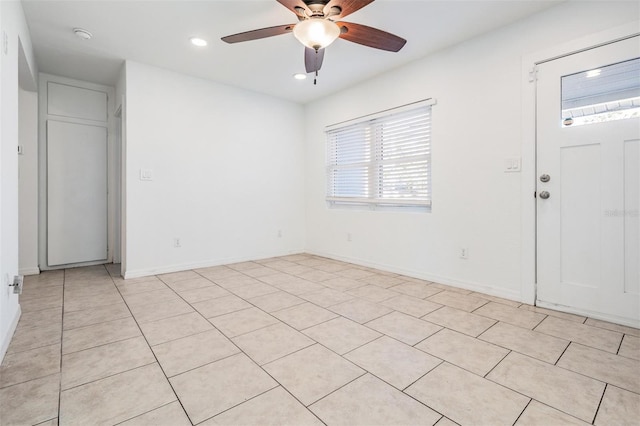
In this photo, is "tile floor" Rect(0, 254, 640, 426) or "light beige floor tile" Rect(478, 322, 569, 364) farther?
"light beige floor tile" Rect(478, 322, 569, 364)

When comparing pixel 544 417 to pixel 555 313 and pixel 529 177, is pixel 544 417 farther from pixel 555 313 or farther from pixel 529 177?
pixel 529 177

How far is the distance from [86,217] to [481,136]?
5.01 meters

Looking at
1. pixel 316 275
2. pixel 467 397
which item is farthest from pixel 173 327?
pixel 467 397

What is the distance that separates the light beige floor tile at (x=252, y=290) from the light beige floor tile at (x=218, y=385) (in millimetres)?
1227

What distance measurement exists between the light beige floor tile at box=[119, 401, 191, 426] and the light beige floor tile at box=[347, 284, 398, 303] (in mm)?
1835

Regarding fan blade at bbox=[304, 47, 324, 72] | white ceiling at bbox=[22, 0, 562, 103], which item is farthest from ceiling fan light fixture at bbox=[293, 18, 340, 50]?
white ceiling at bbox=[22, 0, 562, 103]

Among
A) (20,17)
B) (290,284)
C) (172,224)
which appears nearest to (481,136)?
(290,284)

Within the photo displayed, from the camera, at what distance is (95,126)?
4.32m

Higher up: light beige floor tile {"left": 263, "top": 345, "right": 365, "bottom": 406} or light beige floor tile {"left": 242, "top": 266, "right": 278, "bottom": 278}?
light beige floor tile {"left": 242, "top": 266, "right": 278, "bottom": 278}

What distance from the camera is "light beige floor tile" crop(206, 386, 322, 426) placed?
50.9 inches

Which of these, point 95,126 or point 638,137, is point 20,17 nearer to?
point 95,126

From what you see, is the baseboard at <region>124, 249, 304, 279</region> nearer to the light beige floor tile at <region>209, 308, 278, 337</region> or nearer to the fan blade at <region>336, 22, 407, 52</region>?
the light beige floor tile at <region>209, 308, 278, 337</region>

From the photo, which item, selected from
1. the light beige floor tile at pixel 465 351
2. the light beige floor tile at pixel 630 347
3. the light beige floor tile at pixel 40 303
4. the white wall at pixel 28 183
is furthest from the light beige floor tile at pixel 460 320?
the white wall at pixel 28 183

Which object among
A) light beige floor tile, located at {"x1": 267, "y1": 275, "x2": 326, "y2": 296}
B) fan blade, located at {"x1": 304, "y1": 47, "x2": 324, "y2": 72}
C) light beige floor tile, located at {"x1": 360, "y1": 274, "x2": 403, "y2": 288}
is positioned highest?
fan blade, located at {"x1": 304, "y1": 47, "x2": 324, "y2": 72}
